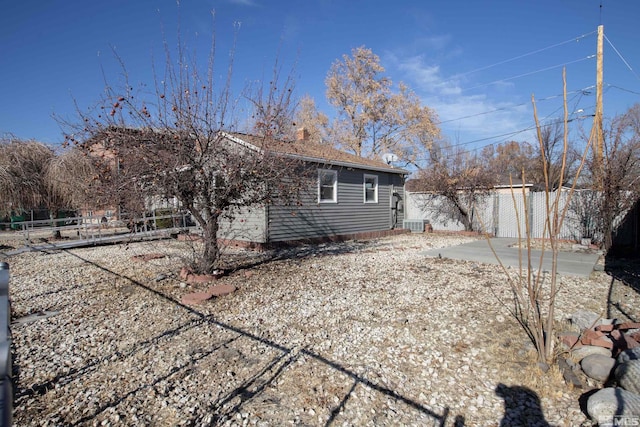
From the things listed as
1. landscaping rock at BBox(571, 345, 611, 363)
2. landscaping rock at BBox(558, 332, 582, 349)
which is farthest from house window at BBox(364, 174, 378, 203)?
landscaping rock at BBox(571, 345, 611, 363)

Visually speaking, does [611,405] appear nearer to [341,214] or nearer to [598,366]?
[598,366]

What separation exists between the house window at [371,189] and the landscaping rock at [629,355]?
10688mm

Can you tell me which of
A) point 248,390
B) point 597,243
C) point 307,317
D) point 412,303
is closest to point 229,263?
point 307,317

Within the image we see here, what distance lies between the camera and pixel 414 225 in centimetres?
1560

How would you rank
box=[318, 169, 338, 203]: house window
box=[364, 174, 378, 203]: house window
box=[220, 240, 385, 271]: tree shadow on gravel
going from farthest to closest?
box=[364, 174, 378, 203]: house window
box=[318, 169, 338, 203]: house window
box=[220, 240, 385, 271]: tree shadow on gravel

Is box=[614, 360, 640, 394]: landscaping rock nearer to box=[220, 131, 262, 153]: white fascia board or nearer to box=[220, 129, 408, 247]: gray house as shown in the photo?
box=[220, 131, 262, 153]: white fascia board

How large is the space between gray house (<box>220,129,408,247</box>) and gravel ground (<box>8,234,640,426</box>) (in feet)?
11.8

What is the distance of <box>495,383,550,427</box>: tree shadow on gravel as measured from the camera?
2.42 metres

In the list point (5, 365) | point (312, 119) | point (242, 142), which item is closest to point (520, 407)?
point (5, 365)

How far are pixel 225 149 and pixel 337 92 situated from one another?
20.7 metres

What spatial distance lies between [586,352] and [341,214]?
367 inches

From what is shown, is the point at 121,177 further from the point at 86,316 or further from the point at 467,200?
the point at 467,200

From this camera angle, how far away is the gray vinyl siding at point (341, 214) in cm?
1048

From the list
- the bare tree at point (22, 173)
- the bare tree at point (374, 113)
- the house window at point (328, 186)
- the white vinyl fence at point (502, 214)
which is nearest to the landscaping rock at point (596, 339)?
the white vinyl fence at point (502, 214)
